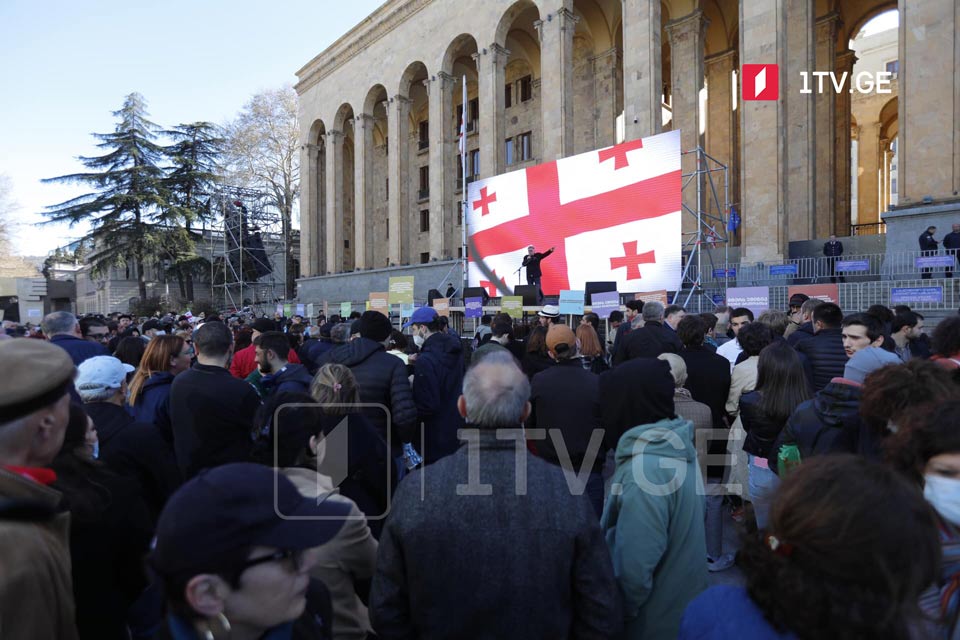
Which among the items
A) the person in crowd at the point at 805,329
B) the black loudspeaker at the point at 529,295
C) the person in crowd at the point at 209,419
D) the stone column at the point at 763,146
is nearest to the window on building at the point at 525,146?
the stone column at the point at 763,146

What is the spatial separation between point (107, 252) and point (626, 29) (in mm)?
32363

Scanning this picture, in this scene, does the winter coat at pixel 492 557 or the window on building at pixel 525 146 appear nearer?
the winter coat at pixel 492 557

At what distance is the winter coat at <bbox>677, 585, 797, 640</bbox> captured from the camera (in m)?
1.13

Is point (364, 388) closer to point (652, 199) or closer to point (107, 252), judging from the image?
point (652, 199)

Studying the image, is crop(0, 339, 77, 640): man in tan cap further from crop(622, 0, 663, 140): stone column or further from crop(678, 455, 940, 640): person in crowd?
crop(622, 0, 663, 140): stone column

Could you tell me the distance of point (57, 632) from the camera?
130cm

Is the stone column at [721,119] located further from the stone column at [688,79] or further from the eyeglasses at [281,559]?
the eyeglasses at [281,559]

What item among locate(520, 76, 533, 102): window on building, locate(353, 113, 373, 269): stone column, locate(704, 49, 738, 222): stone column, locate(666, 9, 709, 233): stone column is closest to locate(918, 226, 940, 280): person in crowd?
locate(666, 9, 709, 233): stone column

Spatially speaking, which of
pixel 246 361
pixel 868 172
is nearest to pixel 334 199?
pixel 246 361

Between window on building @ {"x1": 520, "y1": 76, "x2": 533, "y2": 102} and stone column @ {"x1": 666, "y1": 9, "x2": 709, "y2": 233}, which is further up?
window on building @ {"x1": 520, "y1": 76, "x2": 533, "y2": 102}

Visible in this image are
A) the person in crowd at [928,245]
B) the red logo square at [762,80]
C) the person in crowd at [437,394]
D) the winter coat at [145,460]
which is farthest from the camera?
the red logo square at [762,80]

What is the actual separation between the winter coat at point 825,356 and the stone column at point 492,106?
18.3m

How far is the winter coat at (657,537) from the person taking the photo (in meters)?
2.12

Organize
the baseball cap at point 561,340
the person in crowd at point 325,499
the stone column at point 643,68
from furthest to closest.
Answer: the stone column at point 643,68 → the baseball cap at point 561,340 → the person in crowd at point 325,499
